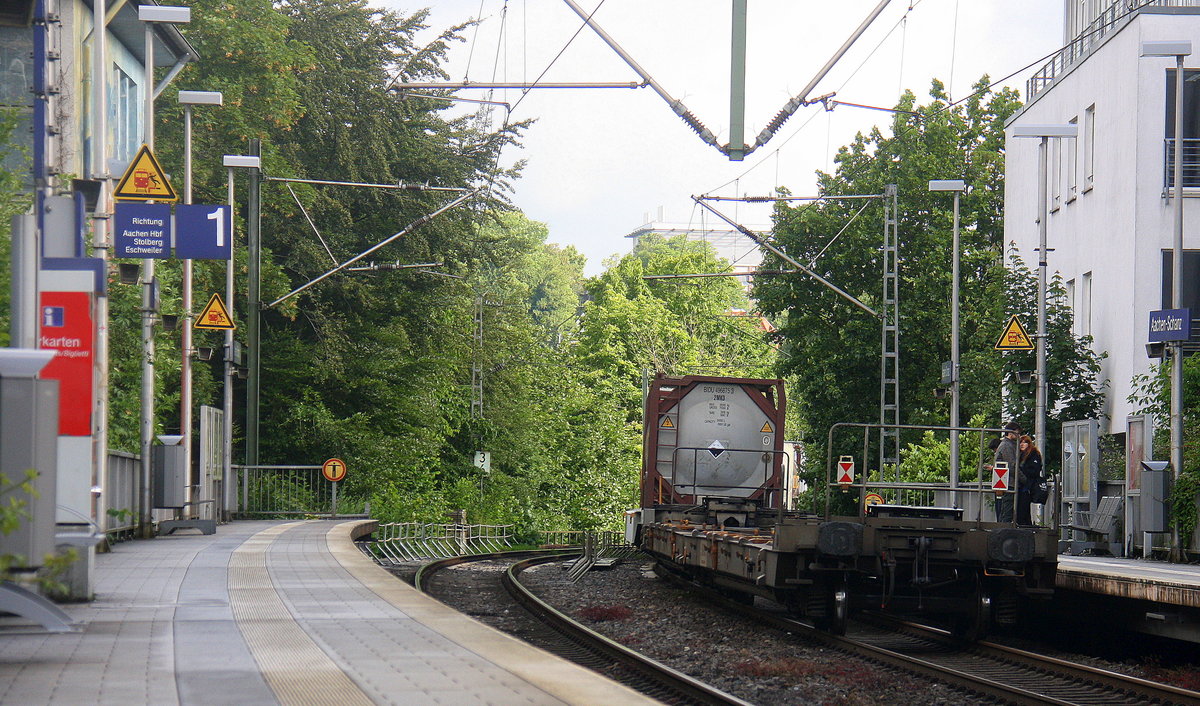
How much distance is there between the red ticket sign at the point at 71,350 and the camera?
1046 cm

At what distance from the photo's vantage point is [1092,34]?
33.5 metres

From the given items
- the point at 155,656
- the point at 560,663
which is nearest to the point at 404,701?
the point at 560,663

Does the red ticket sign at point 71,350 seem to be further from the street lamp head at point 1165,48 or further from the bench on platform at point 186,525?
the street lamp head at point 1165,48

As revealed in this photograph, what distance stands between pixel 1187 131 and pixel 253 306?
1972cm

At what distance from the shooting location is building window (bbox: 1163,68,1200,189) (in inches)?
1100

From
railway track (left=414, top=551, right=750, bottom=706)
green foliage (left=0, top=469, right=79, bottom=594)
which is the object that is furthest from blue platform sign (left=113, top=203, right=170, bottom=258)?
green foliage (left=0, top=469, right=79, bottom=594)

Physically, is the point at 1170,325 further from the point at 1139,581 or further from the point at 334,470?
the point at 334,470

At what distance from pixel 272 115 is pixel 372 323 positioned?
25.1 feet

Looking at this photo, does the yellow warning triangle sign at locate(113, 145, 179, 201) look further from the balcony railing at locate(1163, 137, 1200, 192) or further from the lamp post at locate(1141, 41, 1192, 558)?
the balcony railing at locate(1163, 137, 1200, 192)

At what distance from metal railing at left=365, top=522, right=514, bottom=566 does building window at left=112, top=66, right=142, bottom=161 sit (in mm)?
9367

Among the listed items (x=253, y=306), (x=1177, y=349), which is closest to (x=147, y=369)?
(x=253, y=306)

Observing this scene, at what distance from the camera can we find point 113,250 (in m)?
21.7

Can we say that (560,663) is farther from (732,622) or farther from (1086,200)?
(1086,200)

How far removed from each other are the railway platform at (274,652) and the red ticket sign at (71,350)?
5.05 ft
